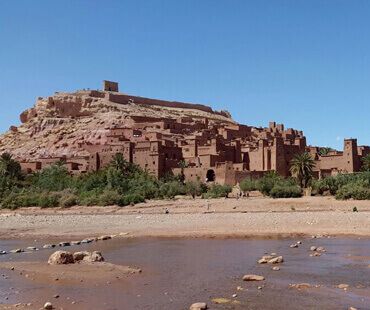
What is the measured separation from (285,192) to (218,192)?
6.00 metres

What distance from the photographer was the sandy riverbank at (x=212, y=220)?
89.7 feet

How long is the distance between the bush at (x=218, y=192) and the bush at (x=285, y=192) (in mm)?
4312

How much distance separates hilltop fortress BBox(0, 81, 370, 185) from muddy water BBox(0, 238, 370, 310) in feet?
106

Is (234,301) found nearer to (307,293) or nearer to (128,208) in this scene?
(307,293)

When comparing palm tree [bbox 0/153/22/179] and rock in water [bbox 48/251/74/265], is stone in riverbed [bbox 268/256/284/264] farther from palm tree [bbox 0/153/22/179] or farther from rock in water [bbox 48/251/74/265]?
palm tree [bbox 0/153/22/179]

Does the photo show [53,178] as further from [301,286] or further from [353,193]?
[301,286]

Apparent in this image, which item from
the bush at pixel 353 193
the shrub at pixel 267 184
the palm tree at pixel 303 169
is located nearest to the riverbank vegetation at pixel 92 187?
the shrub at pixel 267 184

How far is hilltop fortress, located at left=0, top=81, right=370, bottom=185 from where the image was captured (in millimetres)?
54594

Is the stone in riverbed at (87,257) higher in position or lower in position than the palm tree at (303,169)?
lower

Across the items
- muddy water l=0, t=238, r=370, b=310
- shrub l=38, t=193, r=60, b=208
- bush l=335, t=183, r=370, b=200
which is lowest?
muddy water l=0, t=238, r=370, b=310

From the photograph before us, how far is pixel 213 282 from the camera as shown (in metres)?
13.2

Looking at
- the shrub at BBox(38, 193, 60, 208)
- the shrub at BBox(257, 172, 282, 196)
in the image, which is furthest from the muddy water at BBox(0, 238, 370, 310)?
the shrub at BBox(38, 193, 60, 208)

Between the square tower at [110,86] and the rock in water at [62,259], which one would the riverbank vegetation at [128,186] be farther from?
the square tower at [110,86]

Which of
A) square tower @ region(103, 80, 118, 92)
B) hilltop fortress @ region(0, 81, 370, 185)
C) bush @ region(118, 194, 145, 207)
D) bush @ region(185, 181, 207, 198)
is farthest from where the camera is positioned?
square tower @ region(103, 80, 118, 92)
